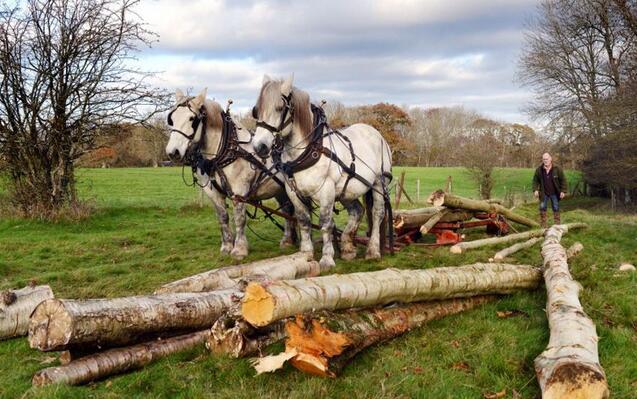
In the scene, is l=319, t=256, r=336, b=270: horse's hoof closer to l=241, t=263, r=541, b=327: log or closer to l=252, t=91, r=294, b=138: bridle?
l=252, t=91, r=294, b=138: bridle

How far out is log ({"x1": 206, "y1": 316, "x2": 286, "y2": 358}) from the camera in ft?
13.4

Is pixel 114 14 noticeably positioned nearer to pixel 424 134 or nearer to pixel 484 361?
pixel 484 361

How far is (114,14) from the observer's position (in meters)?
14.6

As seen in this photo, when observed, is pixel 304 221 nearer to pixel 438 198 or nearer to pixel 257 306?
pixel 438 198

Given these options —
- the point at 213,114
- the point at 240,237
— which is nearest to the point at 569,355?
the point at 240,237

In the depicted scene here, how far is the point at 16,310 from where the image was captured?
5.14m

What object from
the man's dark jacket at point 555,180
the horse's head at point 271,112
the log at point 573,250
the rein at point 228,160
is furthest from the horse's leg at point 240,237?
the man's dark jacket at point 555,180

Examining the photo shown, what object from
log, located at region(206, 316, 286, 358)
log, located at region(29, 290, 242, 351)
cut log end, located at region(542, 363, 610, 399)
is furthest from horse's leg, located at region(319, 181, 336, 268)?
cut log end, located at region(542, 363, 610, 399)

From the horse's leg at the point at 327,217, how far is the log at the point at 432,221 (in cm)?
242

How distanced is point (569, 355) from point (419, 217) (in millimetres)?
6560

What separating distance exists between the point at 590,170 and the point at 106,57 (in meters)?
24.5

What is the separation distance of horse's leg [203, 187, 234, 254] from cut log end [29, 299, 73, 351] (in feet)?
14.4

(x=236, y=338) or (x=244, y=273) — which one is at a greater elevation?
(x=244, y=273)

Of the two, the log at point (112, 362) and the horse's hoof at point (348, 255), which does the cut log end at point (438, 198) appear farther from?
the log at point (112, 362)
